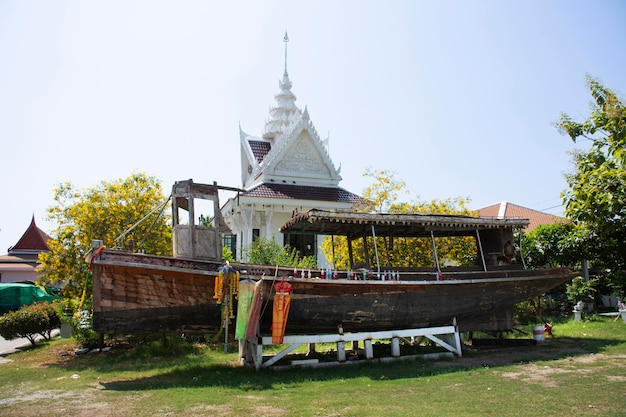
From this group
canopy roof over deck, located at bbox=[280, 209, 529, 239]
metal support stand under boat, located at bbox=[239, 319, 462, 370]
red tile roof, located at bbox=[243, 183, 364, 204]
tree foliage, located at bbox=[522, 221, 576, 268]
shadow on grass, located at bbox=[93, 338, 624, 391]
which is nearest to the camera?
shadow on grass, located at bbox=[93, 338, 624, 391]

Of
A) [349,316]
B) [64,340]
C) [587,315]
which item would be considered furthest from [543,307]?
[64,340]

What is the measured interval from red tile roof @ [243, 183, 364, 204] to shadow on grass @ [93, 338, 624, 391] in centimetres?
1110

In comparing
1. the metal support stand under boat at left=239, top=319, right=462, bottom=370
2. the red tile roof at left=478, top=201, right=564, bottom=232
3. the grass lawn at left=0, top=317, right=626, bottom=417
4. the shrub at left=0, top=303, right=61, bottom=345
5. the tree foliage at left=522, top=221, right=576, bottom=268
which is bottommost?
the grass lawn at left=0, top=317, right=626, bottom=417

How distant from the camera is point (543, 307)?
1795 centimetres

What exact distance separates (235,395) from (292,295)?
283 cm

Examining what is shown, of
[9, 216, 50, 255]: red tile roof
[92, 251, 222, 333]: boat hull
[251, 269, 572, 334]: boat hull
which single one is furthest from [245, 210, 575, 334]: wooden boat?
[9, 216, 50, 255]: red tile roof

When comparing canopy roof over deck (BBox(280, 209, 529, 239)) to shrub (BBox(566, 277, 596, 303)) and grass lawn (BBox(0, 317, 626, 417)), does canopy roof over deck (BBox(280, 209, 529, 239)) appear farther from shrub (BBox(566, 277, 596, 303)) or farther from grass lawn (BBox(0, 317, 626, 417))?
shrub (BBox(566, 277, 596, 303))

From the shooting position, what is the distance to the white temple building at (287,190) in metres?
21.7

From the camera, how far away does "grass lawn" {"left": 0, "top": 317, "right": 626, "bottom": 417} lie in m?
6.24

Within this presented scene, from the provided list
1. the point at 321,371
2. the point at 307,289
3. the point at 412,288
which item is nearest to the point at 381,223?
the point at 412,288

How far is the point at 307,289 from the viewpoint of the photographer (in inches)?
388

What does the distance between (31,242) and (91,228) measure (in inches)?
1084

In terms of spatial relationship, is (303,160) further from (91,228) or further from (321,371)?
(321,371)

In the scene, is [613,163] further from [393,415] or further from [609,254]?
[393,415]
